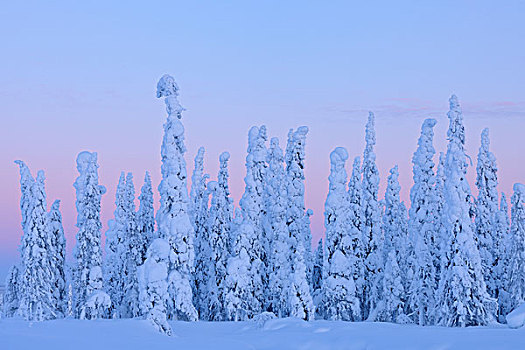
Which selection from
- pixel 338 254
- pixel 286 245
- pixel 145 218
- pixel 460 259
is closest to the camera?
pixel 460 259

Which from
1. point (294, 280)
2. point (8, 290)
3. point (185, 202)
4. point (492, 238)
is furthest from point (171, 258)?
point (8, 290)

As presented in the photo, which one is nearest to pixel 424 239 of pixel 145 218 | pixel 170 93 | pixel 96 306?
pixel 170 93

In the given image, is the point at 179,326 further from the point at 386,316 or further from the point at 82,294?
the point at 386,316

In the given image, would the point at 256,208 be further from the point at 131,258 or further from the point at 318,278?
the point at 131,258

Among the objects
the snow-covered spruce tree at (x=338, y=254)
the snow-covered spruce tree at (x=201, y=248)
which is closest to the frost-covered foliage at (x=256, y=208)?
the snow-covered spruce tree at (x=338, y=254)

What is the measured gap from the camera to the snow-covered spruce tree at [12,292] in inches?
2547

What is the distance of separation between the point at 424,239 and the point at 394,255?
276 cm

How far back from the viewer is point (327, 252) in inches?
1875

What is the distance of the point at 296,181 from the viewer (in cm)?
5353

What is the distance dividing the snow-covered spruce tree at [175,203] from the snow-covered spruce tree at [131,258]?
14.2 m

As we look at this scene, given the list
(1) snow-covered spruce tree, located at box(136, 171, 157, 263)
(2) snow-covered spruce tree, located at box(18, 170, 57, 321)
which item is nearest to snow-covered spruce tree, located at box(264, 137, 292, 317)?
(1) snow-covered spruce tree, located at box(136, 171, 157, 263)

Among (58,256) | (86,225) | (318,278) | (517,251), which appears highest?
(86,225)

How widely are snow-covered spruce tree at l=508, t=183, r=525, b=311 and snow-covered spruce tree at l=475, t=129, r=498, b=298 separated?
219 centimetres

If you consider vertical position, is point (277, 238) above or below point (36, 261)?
above
